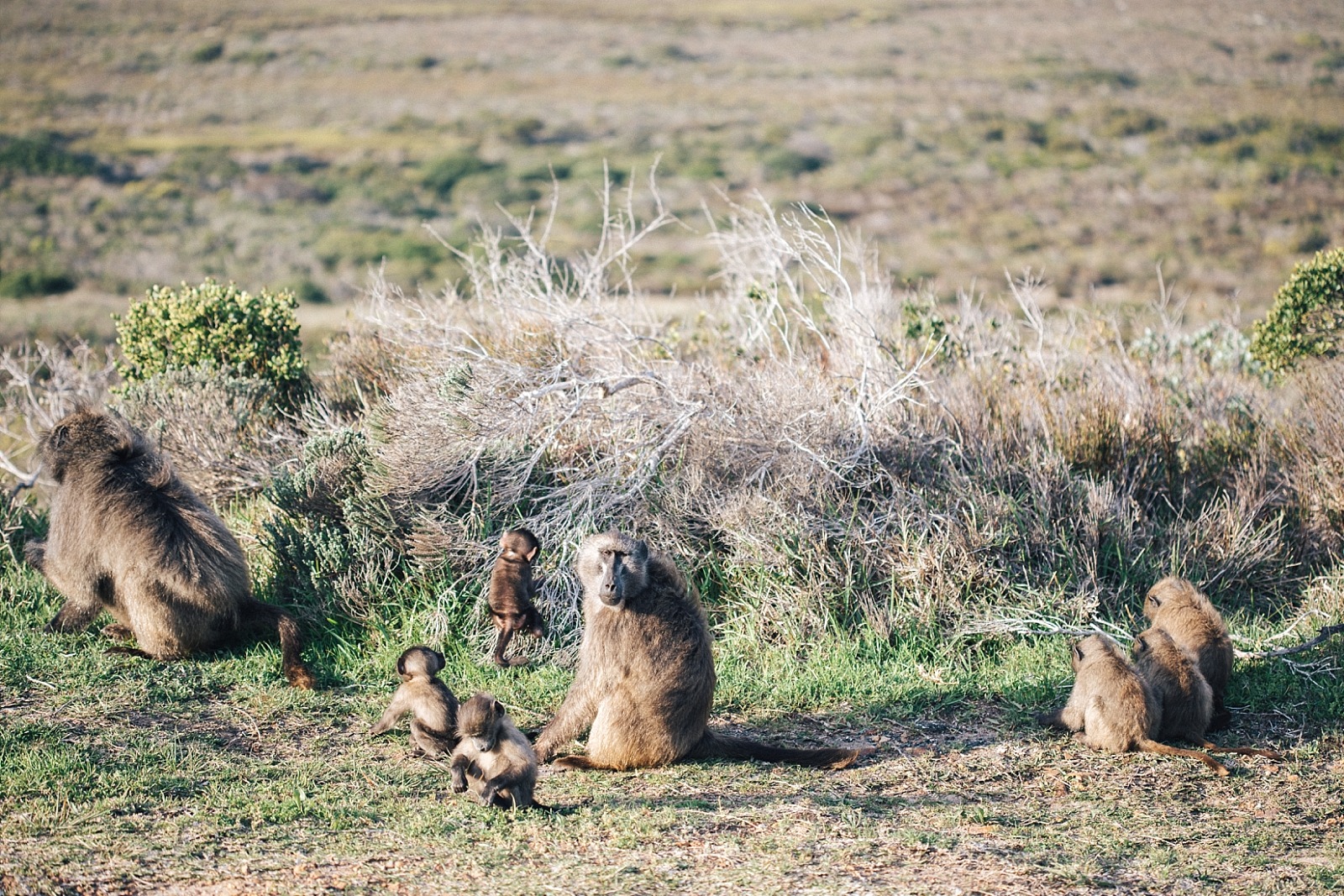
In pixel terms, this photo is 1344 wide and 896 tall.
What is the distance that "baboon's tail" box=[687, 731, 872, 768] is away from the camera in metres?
5.50

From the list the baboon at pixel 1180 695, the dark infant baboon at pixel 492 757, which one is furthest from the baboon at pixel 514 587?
the baboon at pixel 1180 695

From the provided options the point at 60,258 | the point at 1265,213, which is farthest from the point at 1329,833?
the point at 1265,213

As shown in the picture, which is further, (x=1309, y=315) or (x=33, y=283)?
(x=33, y=283)

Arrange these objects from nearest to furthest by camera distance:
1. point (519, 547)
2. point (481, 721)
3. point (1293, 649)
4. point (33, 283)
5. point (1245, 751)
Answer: point (481, 721)
point (1245, 751)
point (1293, 649)
point (519, 547)
point (33, 283)

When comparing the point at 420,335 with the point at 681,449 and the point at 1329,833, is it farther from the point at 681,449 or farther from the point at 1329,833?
the point at 1329,833

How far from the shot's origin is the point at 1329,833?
4984 mm

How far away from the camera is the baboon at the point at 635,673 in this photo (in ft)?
17.5

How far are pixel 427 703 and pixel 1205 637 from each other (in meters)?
4.03

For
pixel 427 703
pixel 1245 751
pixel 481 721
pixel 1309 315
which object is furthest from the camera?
pixel 1309 315

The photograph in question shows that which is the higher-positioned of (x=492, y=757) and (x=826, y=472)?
(x=826, y=472)

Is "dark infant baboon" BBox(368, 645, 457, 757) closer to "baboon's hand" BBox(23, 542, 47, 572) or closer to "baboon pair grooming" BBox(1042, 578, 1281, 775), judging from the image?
"baboon's hand" BBox(23, 542, 47, 572)

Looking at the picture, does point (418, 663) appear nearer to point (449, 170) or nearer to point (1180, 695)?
point (1180, 695)

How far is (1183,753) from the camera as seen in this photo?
18.5ft

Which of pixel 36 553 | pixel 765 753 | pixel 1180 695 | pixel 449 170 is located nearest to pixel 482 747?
pixel 765 753
